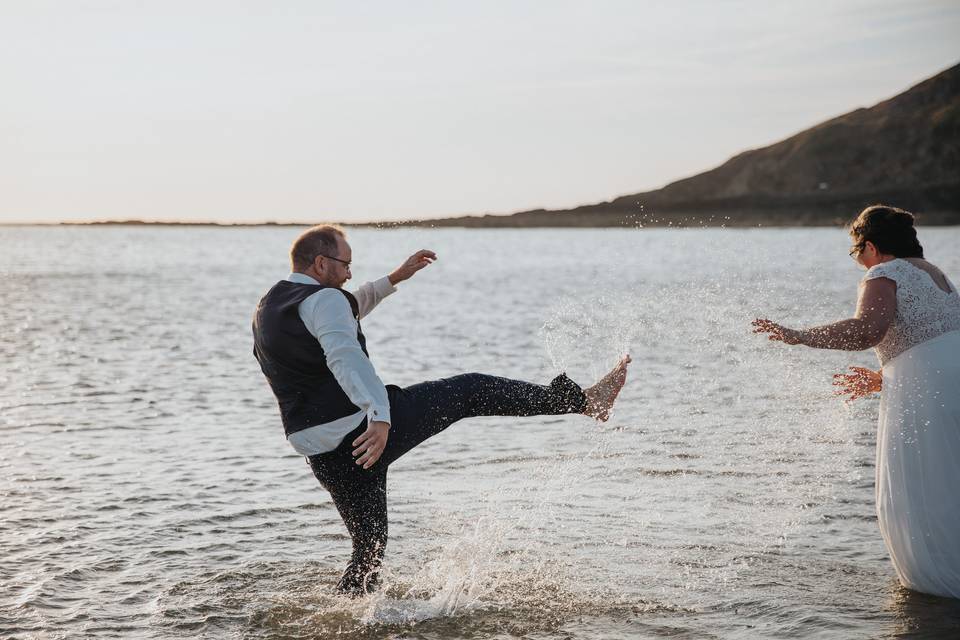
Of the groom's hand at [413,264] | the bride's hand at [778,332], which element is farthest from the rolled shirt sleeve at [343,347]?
the bride's hand at [778,332]

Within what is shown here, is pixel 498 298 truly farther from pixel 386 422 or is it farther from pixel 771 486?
pixel 386 422

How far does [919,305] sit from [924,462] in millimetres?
978

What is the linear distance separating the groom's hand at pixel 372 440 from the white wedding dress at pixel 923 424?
124 inches

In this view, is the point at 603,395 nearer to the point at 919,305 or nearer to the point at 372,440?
the point at 372,440

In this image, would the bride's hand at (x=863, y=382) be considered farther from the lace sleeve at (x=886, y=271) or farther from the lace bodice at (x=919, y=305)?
the lace sleeve at (x=886, y=271)

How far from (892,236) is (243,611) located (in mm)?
4751

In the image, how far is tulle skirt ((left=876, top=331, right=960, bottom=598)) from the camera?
246 inches

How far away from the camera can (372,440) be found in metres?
5.64

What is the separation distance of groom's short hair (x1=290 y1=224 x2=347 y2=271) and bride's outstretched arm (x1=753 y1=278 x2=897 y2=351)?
2551 millimetres

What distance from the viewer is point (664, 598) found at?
683 cm

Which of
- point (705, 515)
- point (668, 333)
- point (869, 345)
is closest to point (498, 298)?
point (668, 333)

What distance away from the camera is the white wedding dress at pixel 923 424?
6.23 metres

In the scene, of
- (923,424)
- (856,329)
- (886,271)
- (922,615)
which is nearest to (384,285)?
(856,329)

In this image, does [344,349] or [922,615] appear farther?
[922,615]
